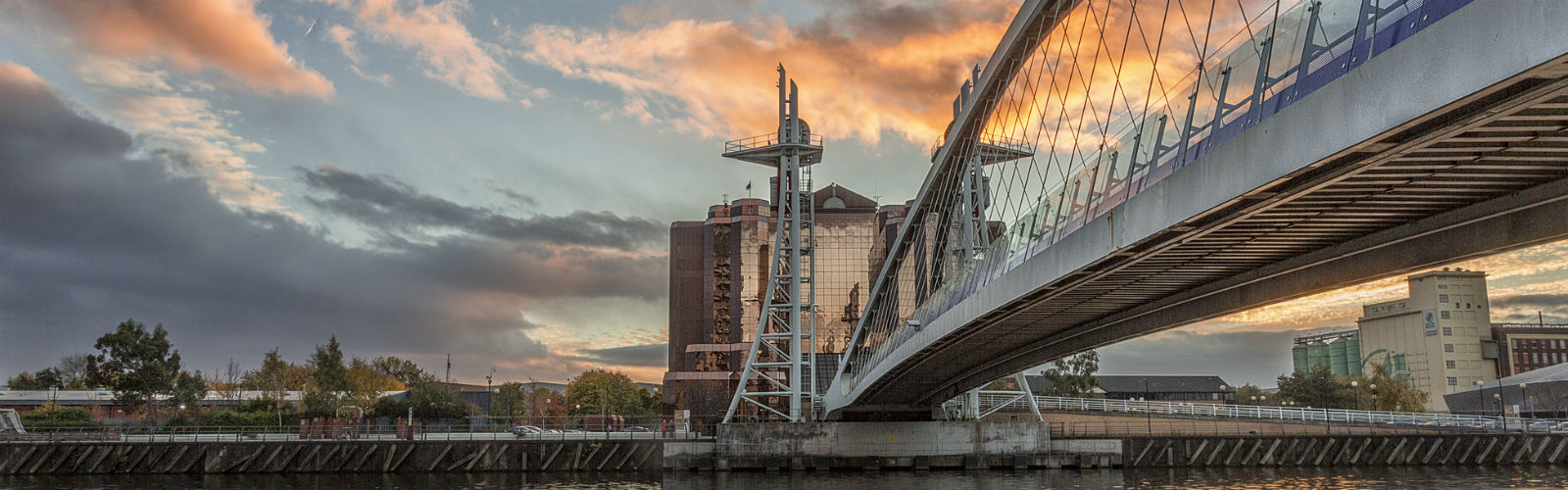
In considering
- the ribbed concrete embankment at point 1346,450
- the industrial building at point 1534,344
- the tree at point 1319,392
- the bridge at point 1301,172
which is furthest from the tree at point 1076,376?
the bridge at point 1301,172

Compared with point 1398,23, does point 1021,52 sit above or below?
above

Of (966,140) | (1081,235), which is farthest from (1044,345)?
(1081,235)

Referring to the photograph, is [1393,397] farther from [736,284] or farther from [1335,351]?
[1335,351]

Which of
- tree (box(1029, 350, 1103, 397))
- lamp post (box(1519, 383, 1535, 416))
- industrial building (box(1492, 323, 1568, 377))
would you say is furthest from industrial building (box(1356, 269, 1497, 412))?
tree (box(1029, 350, 1103, 397))

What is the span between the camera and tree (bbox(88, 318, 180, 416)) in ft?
205

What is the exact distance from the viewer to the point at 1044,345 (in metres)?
29.3

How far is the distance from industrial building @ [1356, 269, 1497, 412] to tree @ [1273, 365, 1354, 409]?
17648mm

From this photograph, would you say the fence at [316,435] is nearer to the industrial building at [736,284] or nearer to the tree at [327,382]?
the tree at [327,382]

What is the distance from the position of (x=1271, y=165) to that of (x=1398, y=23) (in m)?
1.57

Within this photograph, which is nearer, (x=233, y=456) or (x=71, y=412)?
(x=233, y=456)

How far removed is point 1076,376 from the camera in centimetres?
8388

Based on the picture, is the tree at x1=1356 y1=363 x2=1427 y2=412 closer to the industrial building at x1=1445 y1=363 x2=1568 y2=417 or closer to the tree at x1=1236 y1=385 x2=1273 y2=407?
the industrial building at x1=1445 y1=363 x2=1568 y2=417

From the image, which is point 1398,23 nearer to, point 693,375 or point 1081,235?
point 1081,235

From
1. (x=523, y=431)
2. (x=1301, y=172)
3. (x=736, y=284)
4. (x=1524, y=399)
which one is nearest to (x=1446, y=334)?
(x=1524, y=399)
